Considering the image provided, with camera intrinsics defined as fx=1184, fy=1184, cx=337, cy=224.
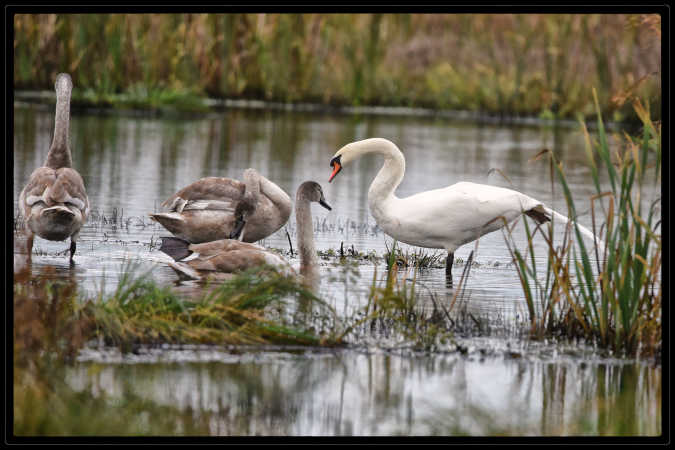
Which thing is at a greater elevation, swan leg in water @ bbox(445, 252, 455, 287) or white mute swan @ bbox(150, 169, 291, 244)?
white mute swan @ bbox(150, 169, 291, 244)

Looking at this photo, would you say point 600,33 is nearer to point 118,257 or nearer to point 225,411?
point 118,257

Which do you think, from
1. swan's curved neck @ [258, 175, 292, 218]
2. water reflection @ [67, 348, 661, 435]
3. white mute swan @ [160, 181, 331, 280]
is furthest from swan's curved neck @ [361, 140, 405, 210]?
water reflection @ [67, 348, 661, 435]

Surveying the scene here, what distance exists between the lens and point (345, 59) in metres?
26.1

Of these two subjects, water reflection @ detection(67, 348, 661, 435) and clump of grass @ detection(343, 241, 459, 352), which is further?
clump of grass @ detection(343, 241, 459, 352)

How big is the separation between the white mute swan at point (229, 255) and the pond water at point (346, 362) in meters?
0.21

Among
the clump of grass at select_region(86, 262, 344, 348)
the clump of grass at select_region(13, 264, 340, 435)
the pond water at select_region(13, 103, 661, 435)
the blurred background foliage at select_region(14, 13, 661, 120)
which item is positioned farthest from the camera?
the blurred background foliage at select_region(14, 13, 661, 120)

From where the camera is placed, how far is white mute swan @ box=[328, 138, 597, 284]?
8523 millimetres

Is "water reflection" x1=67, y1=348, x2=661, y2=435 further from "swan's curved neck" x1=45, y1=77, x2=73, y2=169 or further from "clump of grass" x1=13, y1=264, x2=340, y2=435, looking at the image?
"swan's curved neck" x1=45, y1=77, x2=73, y2=169

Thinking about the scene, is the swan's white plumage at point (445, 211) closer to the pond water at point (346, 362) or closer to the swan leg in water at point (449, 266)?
the swan leg in water at point (449, 266)

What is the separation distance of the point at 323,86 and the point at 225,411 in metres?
21.7

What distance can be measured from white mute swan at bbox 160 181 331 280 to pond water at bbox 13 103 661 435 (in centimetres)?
21

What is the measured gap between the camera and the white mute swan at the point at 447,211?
28.0ft

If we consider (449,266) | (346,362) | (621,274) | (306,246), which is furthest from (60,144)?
(621,274)

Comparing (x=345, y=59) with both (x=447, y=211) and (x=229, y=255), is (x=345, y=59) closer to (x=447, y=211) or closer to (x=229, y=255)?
(x=447, y=211)
